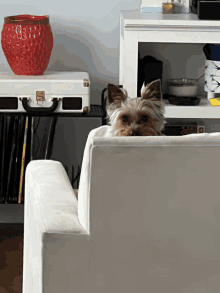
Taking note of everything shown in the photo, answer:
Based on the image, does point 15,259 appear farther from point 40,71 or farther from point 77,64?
point 77,64

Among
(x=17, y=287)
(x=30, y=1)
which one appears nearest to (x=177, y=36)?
(x=30, y=1)

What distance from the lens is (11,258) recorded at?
2227 millimetres

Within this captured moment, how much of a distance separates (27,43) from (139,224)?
5.26ft

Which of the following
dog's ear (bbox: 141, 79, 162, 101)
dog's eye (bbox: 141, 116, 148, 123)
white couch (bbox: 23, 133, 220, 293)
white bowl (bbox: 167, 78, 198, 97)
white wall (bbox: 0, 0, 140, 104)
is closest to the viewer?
white couch (bbox: 23, 133, 220, 293)

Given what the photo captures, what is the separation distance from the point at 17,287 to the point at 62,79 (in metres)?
1.10

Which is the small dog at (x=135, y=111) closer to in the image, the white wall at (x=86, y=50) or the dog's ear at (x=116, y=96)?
the dog's ear at (x=116, y=96)

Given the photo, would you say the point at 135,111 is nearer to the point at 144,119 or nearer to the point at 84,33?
the point at 144,119

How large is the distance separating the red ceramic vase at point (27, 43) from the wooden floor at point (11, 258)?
0.99 metres

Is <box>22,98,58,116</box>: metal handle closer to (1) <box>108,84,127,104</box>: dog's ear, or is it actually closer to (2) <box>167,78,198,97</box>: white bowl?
(1) <box>108,84,127,104</box>: dog's ear

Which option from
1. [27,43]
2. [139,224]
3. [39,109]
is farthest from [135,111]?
[139,224]

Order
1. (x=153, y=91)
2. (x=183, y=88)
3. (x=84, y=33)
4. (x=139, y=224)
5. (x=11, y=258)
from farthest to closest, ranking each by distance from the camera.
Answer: (x=84, y=33) < (x=183, y=88) < (x=11, y=258) < (x=153, y=91) < (x=139, y=224)

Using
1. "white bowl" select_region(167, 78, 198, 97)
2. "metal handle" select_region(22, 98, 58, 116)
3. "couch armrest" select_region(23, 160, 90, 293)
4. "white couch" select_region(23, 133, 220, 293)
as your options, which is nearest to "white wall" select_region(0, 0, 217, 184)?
"white bowl" select_region(167, 78, 198, 97)

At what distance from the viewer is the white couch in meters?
0.95

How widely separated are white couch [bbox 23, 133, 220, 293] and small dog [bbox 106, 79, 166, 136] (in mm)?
845
